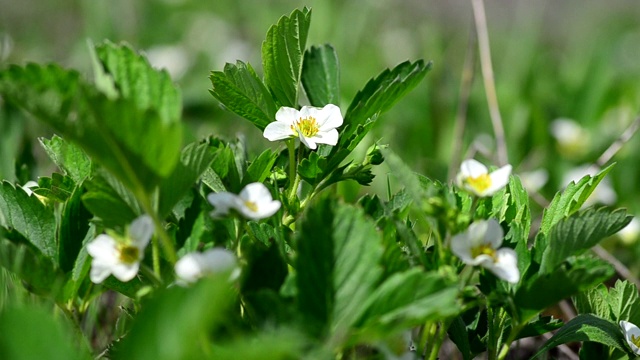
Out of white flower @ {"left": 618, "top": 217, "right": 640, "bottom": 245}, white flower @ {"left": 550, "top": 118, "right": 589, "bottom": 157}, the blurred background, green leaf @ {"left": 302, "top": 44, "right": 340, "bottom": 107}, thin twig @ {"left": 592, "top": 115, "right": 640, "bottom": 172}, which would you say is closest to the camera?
green leaf @ {"left": 302, "top": 44, "right": 340, "bottom": 107}

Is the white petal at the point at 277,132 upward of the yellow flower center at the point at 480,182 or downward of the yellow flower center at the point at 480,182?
upward

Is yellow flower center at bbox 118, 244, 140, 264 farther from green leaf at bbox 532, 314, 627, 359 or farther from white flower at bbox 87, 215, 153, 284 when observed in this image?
green leaf at bbox 532, 314, 627, 359

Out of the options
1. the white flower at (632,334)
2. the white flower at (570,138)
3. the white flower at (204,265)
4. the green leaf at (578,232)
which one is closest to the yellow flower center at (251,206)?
the white flower at (204,265)

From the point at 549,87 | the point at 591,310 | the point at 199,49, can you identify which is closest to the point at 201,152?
the point at 591,310

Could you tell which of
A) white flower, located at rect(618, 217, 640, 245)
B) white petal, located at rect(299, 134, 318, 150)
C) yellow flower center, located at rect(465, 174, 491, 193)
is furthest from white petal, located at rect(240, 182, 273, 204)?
white flower, located at rect(618, 217, 640, 245)

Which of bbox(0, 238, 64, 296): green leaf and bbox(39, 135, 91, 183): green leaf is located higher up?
bbox(39, 135, 91, 183): green leaf

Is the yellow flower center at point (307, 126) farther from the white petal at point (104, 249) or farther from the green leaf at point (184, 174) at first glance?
the white petal at point (104, 249)
